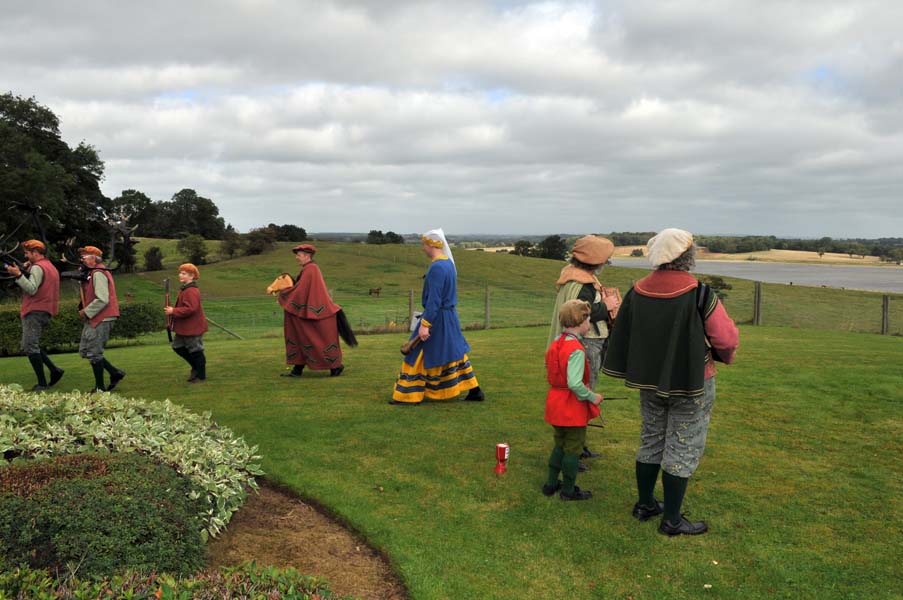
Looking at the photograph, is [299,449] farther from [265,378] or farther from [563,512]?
[265,378]

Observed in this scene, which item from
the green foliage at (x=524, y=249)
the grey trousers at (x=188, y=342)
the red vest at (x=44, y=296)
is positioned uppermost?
the green foliage at (x=524, y=249)

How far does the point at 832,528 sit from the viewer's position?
506 centimetres

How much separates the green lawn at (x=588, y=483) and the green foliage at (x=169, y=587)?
1.24 metres

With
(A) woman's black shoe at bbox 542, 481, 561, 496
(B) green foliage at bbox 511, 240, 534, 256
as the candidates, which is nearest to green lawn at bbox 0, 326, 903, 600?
(A) woman's black shoe at bbox 542, 481, 561, 496

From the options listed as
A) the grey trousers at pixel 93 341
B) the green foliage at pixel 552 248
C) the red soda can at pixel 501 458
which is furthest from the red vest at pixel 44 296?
the green foliage at pixel 552 248

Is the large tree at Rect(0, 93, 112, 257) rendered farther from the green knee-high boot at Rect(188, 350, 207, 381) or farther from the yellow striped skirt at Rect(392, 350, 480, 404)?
the yellow striped skirt at Rect(392, 350, 480, 404)

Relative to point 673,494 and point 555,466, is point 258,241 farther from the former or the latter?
point 673,494

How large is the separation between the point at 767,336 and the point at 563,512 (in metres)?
15.5

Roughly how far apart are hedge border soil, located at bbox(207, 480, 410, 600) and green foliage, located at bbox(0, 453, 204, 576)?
0.57 m

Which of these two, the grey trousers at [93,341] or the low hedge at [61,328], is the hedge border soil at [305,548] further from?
the low hedge at [61,328]

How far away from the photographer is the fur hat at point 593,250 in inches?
245

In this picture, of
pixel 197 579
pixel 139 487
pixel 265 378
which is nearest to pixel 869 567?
pixel 197 579

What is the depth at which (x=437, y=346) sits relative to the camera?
8.62 metres

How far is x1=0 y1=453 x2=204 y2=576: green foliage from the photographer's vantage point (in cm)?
363
